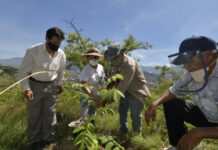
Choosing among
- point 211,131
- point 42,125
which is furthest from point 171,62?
point 42,125

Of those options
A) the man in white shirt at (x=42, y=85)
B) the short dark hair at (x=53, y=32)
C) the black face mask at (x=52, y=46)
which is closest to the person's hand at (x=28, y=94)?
the man in white shirt at (x=42, y=85)

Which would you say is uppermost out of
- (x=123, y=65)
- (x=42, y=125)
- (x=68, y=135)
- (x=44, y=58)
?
(x=44, y=58)

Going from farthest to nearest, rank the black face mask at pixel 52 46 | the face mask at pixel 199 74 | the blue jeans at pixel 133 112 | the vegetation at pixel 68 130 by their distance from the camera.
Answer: the blue jeans at pixel 133 112, the black face mask at pixel 52 46, the vegetation at pixel 68 130, the face mask at pixel 199 74

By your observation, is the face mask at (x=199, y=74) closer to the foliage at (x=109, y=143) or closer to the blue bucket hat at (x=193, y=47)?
the blue bucket hat at (x=193, y=47)

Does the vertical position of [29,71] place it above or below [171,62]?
above

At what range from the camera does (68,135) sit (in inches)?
119

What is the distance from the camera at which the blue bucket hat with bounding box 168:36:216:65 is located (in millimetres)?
1409

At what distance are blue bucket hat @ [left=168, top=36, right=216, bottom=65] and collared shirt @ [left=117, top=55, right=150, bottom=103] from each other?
94cm

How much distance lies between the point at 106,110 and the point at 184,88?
1107 mm

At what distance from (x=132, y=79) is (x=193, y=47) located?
1.27 metres

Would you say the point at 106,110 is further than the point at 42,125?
No

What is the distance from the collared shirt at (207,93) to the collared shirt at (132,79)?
28.8 inches

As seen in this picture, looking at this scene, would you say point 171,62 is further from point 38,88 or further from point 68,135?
point 68,135

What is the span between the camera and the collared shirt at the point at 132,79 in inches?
92.8
